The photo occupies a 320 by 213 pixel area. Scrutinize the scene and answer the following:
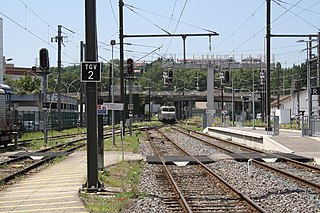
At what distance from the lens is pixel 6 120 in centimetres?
3266

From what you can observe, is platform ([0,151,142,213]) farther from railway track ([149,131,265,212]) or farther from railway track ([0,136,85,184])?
railway track ([149,131,265,212])

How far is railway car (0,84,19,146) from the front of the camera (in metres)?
31.6

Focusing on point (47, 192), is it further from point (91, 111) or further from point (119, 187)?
point (91, 111)

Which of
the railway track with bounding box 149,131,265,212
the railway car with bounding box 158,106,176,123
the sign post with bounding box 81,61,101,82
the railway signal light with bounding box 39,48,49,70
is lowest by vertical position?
the railway track with bounding box 149,131,265,212

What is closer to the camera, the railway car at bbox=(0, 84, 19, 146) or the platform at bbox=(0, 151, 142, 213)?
the platform at bbox=(0, 151, 142, 213)

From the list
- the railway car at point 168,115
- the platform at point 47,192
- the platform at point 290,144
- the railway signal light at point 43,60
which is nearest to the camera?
the platform at point 47,192

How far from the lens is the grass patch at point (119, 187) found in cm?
1136

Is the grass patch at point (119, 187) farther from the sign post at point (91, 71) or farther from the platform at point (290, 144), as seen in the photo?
the platform at point (290, 144)

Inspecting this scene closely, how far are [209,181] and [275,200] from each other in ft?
13.2

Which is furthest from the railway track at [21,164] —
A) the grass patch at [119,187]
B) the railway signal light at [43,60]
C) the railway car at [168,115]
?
the railway car at [168,115]

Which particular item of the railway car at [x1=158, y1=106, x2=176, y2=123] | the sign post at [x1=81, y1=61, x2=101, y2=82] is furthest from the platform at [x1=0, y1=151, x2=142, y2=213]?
the railway car at [x1=158, y1=106, x2=176, y2=123]

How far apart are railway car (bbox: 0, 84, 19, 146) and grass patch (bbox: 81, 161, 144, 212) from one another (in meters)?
12.5

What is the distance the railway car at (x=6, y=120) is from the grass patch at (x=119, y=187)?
12.5 metres

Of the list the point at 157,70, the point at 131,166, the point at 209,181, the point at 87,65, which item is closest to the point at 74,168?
the point at 131,166
